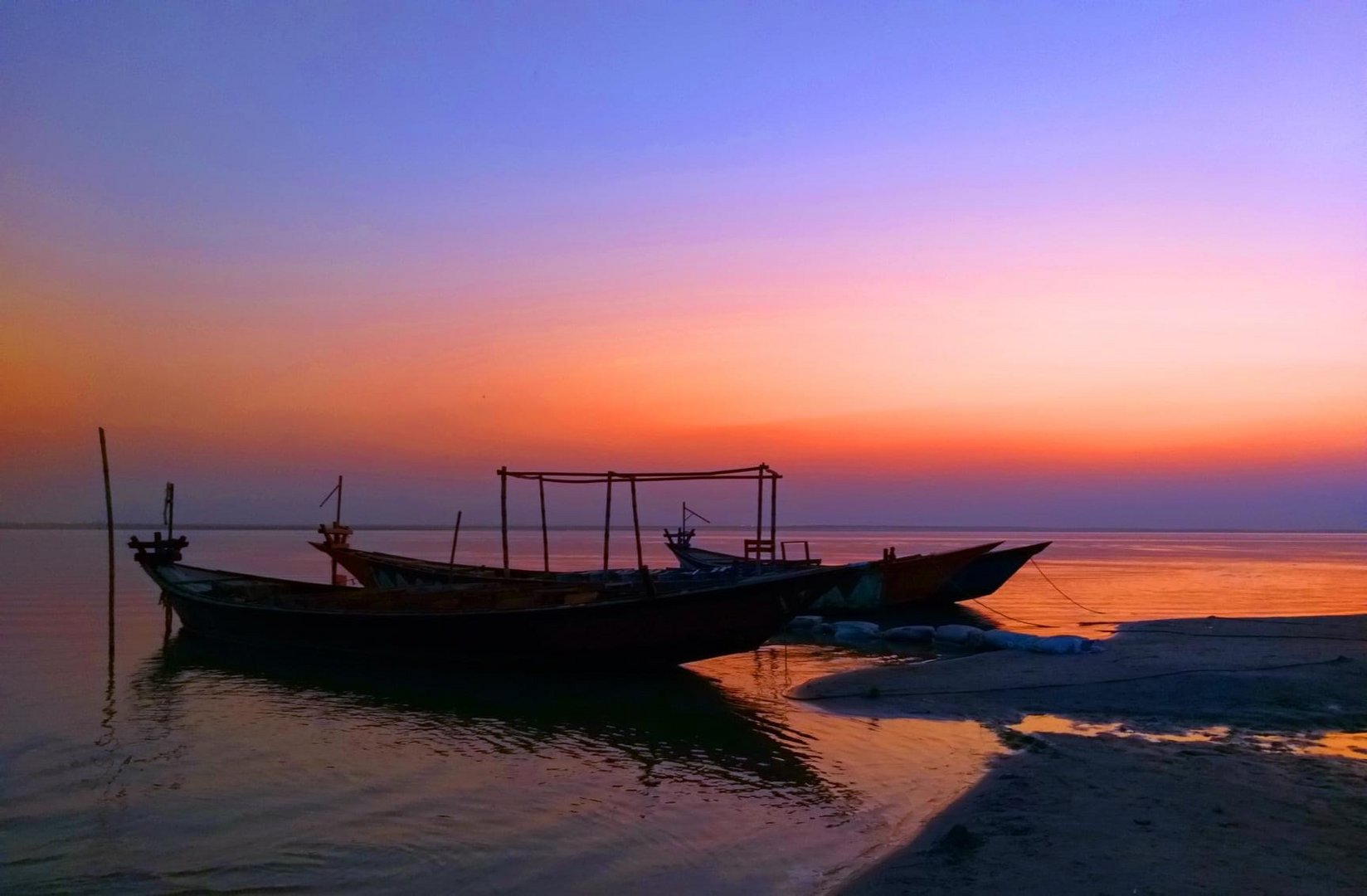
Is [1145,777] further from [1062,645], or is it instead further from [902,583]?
[902,583]

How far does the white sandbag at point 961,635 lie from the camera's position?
16.7 meters

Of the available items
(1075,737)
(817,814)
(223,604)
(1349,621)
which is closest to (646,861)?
(817,814)

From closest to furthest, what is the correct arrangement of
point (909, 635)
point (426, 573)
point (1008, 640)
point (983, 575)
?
point (1008, 640), point (909, 635), point (426, 573), point (983, 575)

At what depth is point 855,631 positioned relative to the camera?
1866cm

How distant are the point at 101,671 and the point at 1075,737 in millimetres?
14215

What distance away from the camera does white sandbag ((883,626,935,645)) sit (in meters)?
17.8

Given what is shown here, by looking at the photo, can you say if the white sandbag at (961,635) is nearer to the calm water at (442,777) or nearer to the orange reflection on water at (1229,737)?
the calm water at (442,777)

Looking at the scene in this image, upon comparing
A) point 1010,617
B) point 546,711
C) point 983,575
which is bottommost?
point 1010,617

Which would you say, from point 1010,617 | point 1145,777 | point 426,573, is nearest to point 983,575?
point 1010,617

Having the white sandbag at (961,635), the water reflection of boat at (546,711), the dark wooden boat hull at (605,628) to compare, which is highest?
the dark wooden boat hull at (605,628)

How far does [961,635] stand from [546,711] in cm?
825

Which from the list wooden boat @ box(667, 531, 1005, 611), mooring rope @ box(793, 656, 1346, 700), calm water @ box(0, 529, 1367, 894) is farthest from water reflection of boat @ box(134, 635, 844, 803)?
wooden boat @ box(667, 531, 1005, 611)

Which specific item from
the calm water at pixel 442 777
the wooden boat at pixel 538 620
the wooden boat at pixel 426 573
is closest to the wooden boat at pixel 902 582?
the wooden boat at pixel 426 573

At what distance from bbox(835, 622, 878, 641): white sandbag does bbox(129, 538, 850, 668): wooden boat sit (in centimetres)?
443
